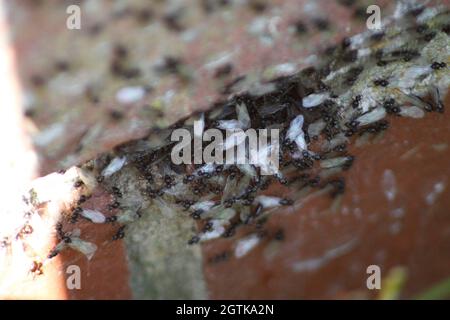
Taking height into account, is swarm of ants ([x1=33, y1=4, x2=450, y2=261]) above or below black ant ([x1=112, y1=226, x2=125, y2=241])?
above

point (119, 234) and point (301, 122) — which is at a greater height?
point (301, 122)

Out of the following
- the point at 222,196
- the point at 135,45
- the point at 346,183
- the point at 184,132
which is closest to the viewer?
the point at 135,45

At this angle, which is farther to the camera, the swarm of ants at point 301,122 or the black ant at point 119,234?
the black ant at point 119,234

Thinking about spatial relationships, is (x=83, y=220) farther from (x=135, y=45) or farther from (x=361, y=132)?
(x=361, y=132)

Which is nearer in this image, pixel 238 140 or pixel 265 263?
pixel 238 140

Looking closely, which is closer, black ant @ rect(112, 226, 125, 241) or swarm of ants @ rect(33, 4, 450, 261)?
swarm of ants @ rect(33, 4, 450, 261)

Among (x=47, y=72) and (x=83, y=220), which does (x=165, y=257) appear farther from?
(x=47, y=72)

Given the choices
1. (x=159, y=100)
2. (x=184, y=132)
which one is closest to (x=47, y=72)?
(x=159, y=100)

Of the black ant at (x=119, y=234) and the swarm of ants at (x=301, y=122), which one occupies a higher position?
the swarm of ants at (x=301, y=122)

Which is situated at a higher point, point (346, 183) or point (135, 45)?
point (346, 183)

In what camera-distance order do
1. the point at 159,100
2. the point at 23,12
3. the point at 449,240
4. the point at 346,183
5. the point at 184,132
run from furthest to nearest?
the point at 449,240
the point at 346,183
the point at 184,132
the point at 159,100
the point at 23,12
